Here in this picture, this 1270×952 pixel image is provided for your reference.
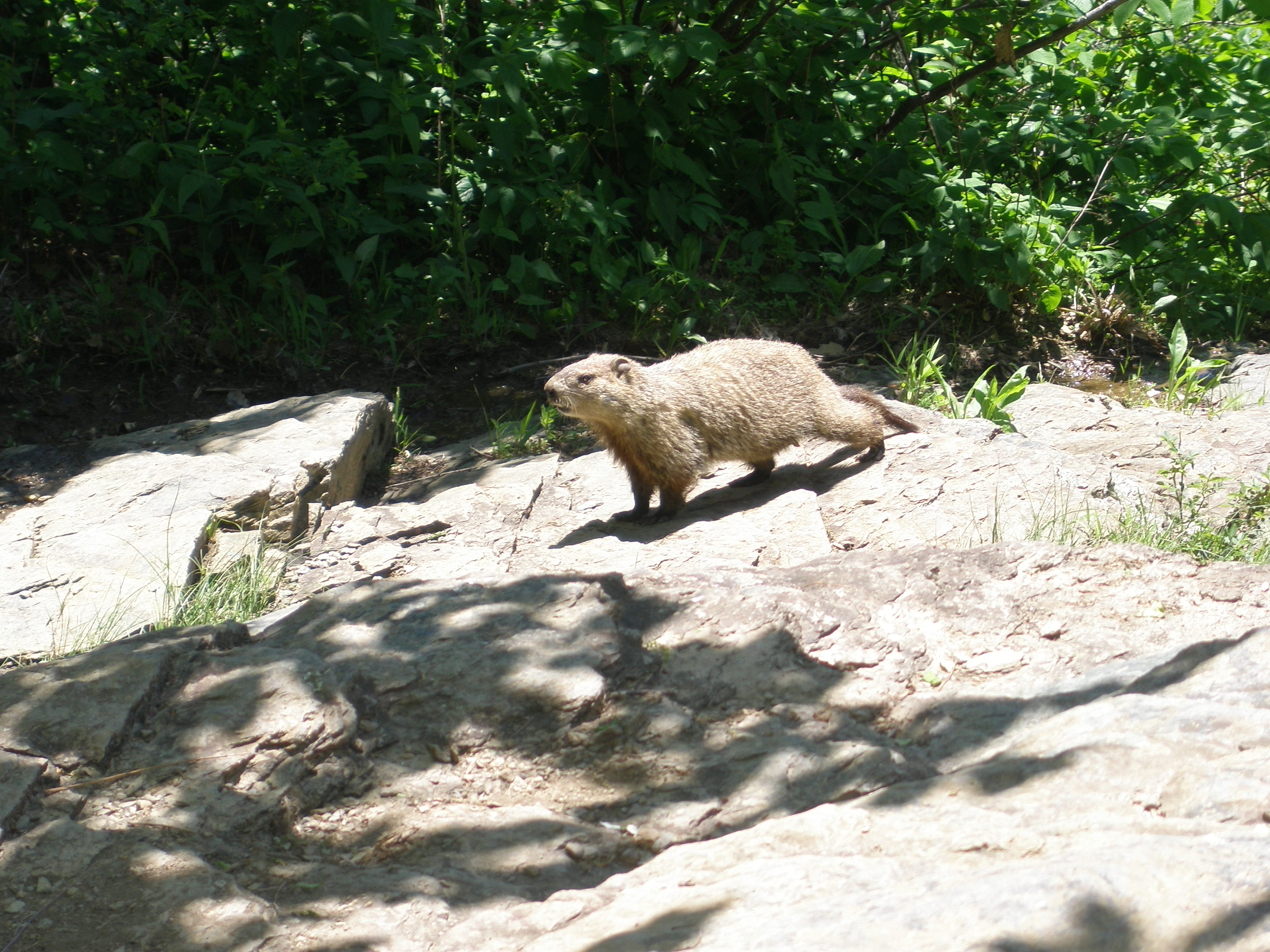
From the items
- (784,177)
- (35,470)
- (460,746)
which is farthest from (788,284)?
(460,746)

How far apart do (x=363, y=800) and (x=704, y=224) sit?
5.89 meters

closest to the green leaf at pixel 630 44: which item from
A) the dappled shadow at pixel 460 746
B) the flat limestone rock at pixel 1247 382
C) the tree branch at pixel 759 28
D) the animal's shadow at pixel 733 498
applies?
the tree branch at pixel 759 28

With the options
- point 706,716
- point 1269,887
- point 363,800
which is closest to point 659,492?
point 706,716

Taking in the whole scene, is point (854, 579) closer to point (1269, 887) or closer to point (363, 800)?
point (363, 800)

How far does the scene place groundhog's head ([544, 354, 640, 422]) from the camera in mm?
5504

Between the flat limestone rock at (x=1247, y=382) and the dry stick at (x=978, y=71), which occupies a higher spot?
the dry stick at (x=978, y=71)

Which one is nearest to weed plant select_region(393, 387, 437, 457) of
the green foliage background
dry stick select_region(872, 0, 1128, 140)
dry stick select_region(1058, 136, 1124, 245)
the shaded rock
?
the green foliage background

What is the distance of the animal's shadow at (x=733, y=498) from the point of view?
5.46 meters

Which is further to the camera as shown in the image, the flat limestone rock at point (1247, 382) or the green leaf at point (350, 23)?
the flat limestone rock at point (1247, 382)

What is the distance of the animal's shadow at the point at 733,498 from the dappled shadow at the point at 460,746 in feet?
6.86

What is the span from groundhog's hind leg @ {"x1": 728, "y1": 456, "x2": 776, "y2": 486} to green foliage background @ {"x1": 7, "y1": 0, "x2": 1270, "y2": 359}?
1.77 metres

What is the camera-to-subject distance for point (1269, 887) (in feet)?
5.03

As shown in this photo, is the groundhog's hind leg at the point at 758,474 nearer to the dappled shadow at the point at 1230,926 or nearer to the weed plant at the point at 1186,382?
the weed plant at the point at 1186,382

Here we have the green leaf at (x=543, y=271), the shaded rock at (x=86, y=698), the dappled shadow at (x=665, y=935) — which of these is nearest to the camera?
the dappled shadow at (x=665, y=935)
